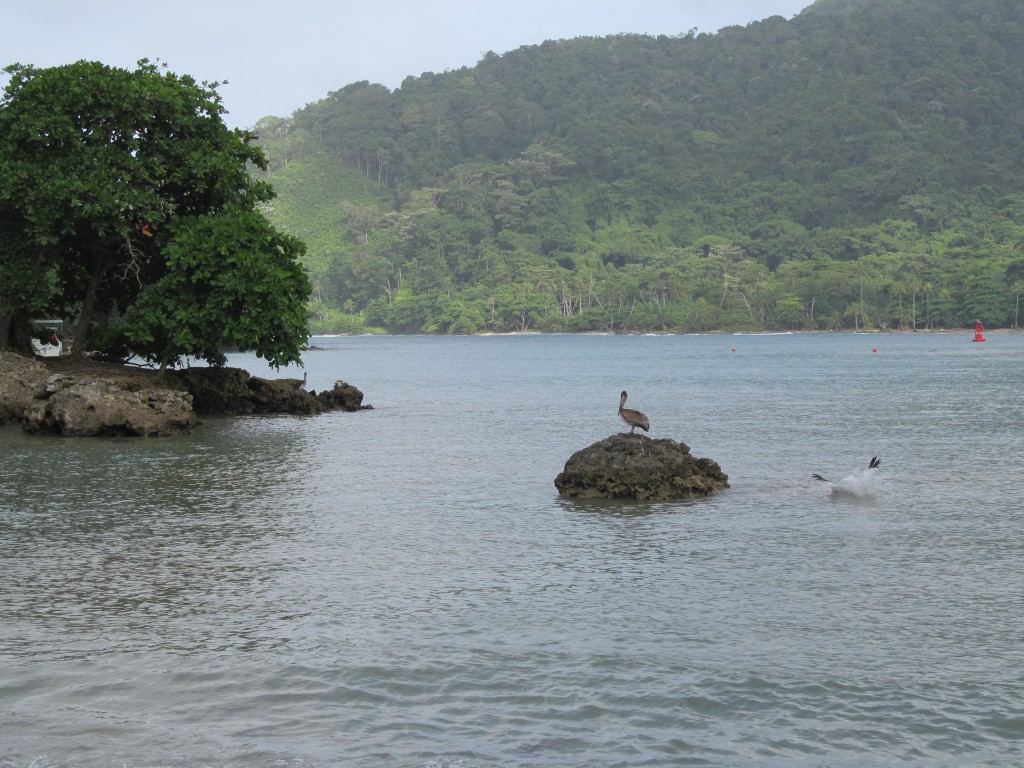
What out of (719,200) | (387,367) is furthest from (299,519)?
(719,200)

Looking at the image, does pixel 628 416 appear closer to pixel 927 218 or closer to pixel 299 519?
pixel 299 519

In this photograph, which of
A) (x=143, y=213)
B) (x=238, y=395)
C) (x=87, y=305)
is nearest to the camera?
(x=143, y=213)

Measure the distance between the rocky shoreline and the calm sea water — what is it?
3660mm

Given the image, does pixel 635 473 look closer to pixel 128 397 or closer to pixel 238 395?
pixel 128 397

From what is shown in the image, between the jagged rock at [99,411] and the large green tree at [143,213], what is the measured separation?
2977mm

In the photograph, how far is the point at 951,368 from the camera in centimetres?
6100

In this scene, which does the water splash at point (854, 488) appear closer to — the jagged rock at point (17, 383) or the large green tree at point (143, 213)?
the large green tree at point (143, 213)

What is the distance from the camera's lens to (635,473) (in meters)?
16.5

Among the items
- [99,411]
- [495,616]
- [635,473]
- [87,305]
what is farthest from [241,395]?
[495,616]

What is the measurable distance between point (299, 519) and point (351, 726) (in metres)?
7.87

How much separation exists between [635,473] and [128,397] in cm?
1439

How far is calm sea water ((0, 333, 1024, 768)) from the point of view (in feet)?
23.5

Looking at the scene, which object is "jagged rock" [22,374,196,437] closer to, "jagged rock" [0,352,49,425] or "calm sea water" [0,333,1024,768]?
"jagged rock" [0,352,49,425]

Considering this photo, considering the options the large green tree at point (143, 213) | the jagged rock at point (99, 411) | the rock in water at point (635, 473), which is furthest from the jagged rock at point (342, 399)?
the rock in water at point (635, 473)
